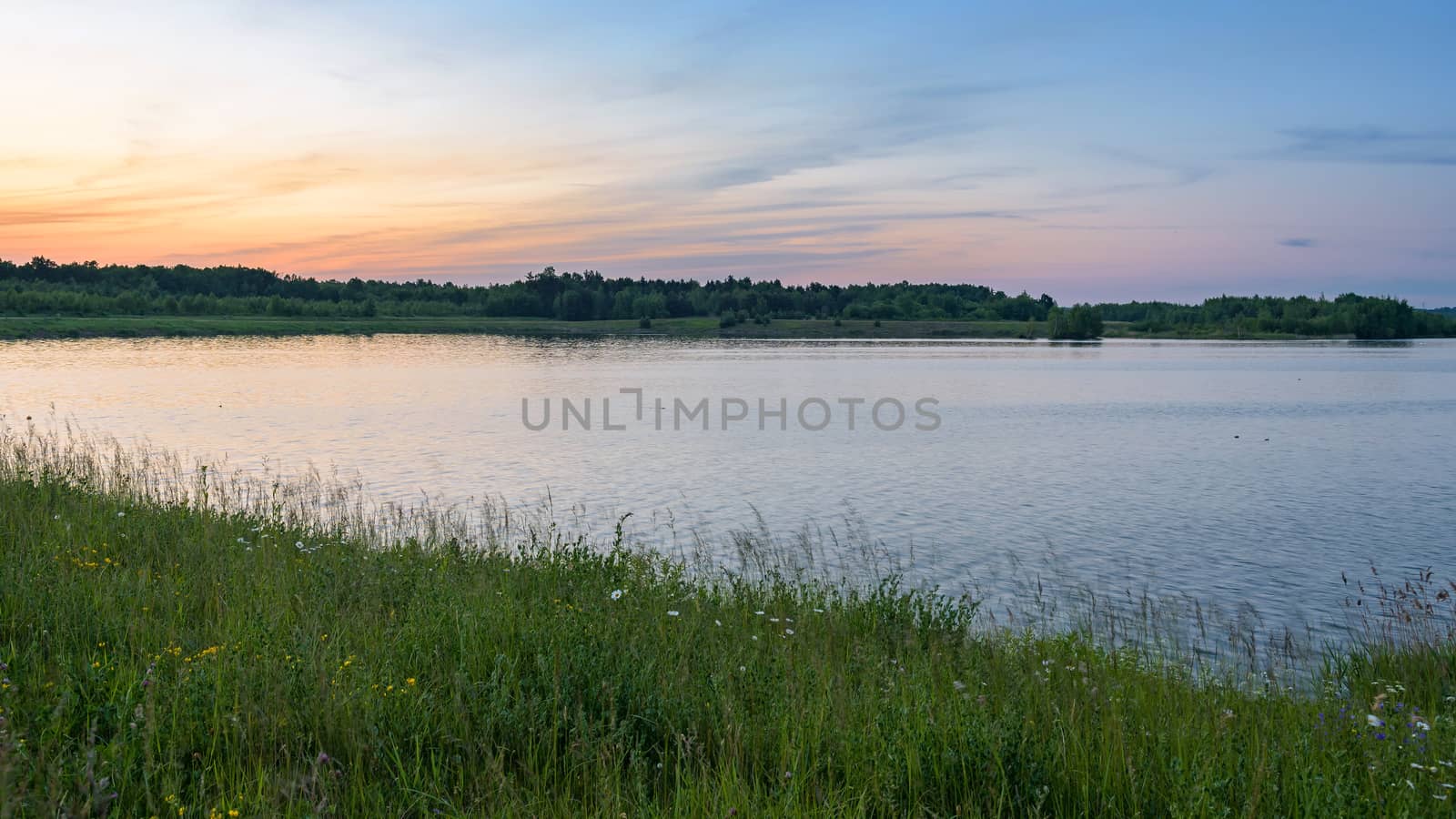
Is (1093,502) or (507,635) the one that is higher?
(507,635)

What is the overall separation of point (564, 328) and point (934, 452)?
145 m

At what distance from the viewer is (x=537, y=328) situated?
542ft

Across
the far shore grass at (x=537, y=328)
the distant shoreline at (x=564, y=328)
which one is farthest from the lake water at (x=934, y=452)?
the distant shoreline at (x=564, y=328)

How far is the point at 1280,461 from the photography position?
27875 millimetres

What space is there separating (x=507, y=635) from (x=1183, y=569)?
38.1 ft

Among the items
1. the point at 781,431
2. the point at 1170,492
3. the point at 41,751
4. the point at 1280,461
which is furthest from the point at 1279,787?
the point at 781,431

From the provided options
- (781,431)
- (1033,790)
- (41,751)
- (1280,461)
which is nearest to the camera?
(41,751)

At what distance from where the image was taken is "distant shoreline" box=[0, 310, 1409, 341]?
116938 mm

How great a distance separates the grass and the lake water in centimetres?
635

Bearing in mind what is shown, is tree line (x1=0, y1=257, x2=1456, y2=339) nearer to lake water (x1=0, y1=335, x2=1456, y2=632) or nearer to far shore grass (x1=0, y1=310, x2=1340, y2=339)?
far shore grass (x1=0, y1=310, x2=1340, y2=339)

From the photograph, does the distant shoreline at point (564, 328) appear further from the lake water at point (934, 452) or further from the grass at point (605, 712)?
the grass at point (605, 712)

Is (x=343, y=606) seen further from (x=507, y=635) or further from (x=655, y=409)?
(x=655, y=409)

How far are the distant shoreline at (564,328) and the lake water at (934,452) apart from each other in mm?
54104

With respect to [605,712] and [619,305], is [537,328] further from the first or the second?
[605,712]
